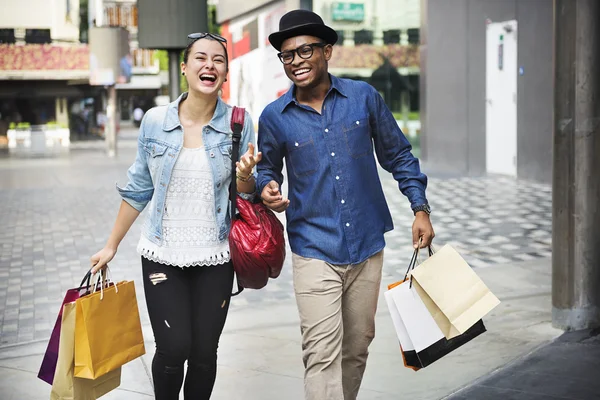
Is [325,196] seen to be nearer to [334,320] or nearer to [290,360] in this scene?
[334,320]

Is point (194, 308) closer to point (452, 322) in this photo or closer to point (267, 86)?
point (452, 322)

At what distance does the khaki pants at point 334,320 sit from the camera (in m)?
3.73

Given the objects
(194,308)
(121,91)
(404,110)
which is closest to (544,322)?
(194,308)

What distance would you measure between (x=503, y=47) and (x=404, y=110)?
389 centimetres

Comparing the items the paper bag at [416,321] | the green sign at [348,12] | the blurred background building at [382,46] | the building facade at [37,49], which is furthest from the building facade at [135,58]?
the paper bag at [416,321]

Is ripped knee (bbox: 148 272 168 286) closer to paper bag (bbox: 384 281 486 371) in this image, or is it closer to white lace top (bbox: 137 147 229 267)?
white lace top (bbox: 137 147 229 267)

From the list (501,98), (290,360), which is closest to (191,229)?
(290,360)

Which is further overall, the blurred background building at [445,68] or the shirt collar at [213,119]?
the blurred background building at [445,68]

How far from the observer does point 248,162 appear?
366cm

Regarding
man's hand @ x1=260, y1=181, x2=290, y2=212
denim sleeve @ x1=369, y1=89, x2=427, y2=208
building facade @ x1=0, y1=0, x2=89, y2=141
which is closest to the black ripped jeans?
man's hand @ x1=260, y1=181, x2=290, y2=212

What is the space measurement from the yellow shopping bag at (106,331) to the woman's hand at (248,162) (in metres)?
0.76

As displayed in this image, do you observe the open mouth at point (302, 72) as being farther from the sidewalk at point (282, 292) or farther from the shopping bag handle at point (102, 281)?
the sidewalk at point (282, 292)

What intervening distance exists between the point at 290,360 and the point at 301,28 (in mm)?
2543

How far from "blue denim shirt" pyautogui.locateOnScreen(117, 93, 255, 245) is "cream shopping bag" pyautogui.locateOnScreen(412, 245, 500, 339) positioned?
0.84 m
